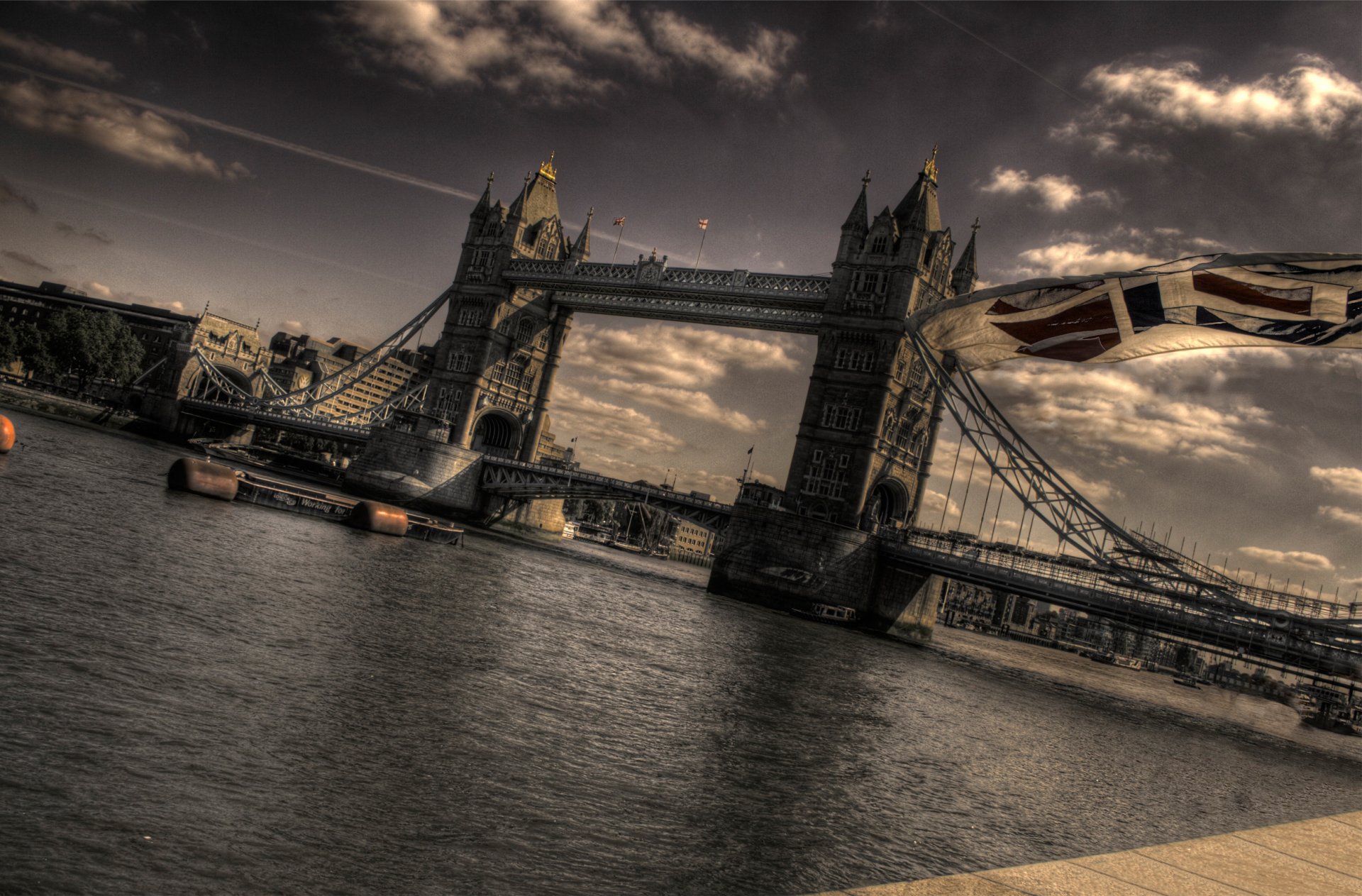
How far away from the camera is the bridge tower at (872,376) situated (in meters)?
51.3

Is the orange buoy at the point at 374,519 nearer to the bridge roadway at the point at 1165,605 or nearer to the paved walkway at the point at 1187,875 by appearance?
the bridge roadway at the point at 1165,605

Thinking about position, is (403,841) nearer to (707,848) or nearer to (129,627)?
(707,848)

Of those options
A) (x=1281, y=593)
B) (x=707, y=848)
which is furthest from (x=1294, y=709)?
(x=707, y=848)

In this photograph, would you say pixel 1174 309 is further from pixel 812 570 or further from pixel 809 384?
pixel 809 384

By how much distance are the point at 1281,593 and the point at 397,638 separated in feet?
118

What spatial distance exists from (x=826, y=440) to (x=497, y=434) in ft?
108

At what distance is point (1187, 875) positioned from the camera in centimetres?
618

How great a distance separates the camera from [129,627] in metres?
11.8

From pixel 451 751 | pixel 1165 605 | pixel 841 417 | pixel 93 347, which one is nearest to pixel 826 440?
pixel 841 417

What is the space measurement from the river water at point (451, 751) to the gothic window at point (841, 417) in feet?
87.7

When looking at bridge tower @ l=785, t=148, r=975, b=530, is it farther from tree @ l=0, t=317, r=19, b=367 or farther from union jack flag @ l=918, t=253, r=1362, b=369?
tree @ l=0, t=317, r=19, b=367

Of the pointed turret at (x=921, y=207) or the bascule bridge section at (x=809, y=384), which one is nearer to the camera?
the bascule bridge section at (x=809, y=384)

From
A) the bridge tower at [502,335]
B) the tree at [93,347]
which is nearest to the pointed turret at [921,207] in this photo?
the bridge tower at [502,335]

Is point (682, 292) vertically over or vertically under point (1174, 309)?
over
